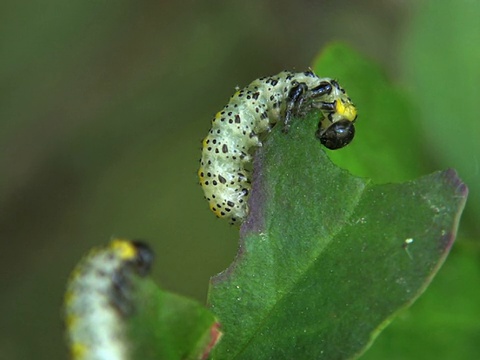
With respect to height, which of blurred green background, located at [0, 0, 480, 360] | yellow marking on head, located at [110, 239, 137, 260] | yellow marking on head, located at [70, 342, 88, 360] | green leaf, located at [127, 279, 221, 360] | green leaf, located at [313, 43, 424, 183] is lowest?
green leaf, located at [127, 279, 221, 360]

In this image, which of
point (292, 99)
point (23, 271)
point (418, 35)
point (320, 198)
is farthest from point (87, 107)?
point (320, 198)

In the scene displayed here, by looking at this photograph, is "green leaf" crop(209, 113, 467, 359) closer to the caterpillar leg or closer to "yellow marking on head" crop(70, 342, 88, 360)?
the caterpillar leg

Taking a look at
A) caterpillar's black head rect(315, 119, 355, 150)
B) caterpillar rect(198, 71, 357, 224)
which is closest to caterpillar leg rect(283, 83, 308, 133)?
caterpillar rect(198, 71, 357, 224)

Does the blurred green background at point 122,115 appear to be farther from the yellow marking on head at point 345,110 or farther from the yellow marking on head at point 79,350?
the yellow marking on head at point 79,350

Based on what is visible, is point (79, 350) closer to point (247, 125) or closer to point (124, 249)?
point (124, 249)

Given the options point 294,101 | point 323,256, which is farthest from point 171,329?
point 294,101

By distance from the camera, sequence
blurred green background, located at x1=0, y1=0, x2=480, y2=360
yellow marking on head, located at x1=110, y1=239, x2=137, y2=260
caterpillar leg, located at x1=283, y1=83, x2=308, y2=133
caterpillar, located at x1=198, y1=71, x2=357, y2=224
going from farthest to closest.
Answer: blurred green background, located at x1=0, y1=0, x2=480, y2=360
caterpillar, located at x1=198, y1=71, x2=357, y2=224
caterpillar leg, located at x1=283, y1=83, x2=308, y2=133
yellow marking on head, located at x1=110, y1=239, x2=137, y2=260

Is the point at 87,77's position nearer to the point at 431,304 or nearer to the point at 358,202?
the point at 431,304
